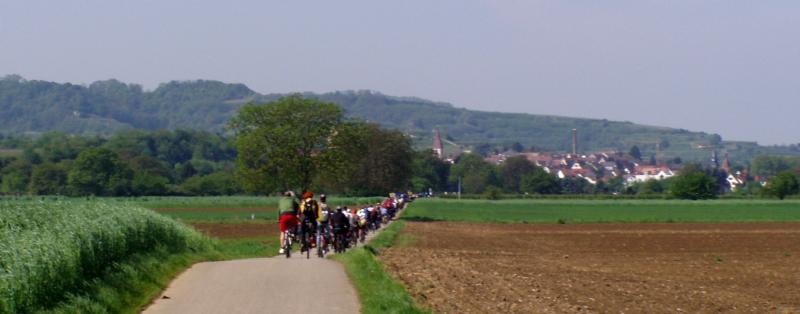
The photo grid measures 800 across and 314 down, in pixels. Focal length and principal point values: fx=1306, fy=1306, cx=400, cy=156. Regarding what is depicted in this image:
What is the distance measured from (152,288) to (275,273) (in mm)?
3159

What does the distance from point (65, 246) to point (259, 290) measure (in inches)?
126

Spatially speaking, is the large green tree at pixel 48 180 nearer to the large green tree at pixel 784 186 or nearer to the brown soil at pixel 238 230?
the brown soil at pixel 238 230

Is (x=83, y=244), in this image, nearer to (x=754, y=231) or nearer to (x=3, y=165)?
(x=754, y=231)

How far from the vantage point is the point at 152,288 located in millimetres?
19281

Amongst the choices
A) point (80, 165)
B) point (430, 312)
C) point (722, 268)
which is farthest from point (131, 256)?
point (80, 165)

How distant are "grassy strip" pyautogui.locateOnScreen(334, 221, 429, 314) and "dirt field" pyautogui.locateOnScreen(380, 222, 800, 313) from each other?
51cm

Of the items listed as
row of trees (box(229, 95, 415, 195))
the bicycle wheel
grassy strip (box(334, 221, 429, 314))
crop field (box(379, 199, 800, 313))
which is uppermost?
row of trees (box(229, 95, 415, 195))

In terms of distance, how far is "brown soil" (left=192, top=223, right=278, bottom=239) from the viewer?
54812 mm

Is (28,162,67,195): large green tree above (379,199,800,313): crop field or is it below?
above

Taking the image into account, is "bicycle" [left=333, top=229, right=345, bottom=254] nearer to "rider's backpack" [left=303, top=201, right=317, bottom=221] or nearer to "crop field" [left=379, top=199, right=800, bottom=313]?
"crop field" [left=379, top=199, right=800, bottom=313]

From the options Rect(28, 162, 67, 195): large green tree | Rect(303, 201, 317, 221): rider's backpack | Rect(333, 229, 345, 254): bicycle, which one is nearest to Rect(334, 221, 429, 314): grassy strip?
Rect(303, 201, 317, 221): rider's backpack

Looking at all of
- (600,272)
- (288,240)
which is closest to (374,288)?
(288,240)

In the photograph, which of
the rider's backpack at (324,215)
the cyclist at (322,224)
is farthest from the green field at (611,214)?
the cyclist at (322,224)

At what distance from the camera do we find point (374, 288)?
19672 millimetres
